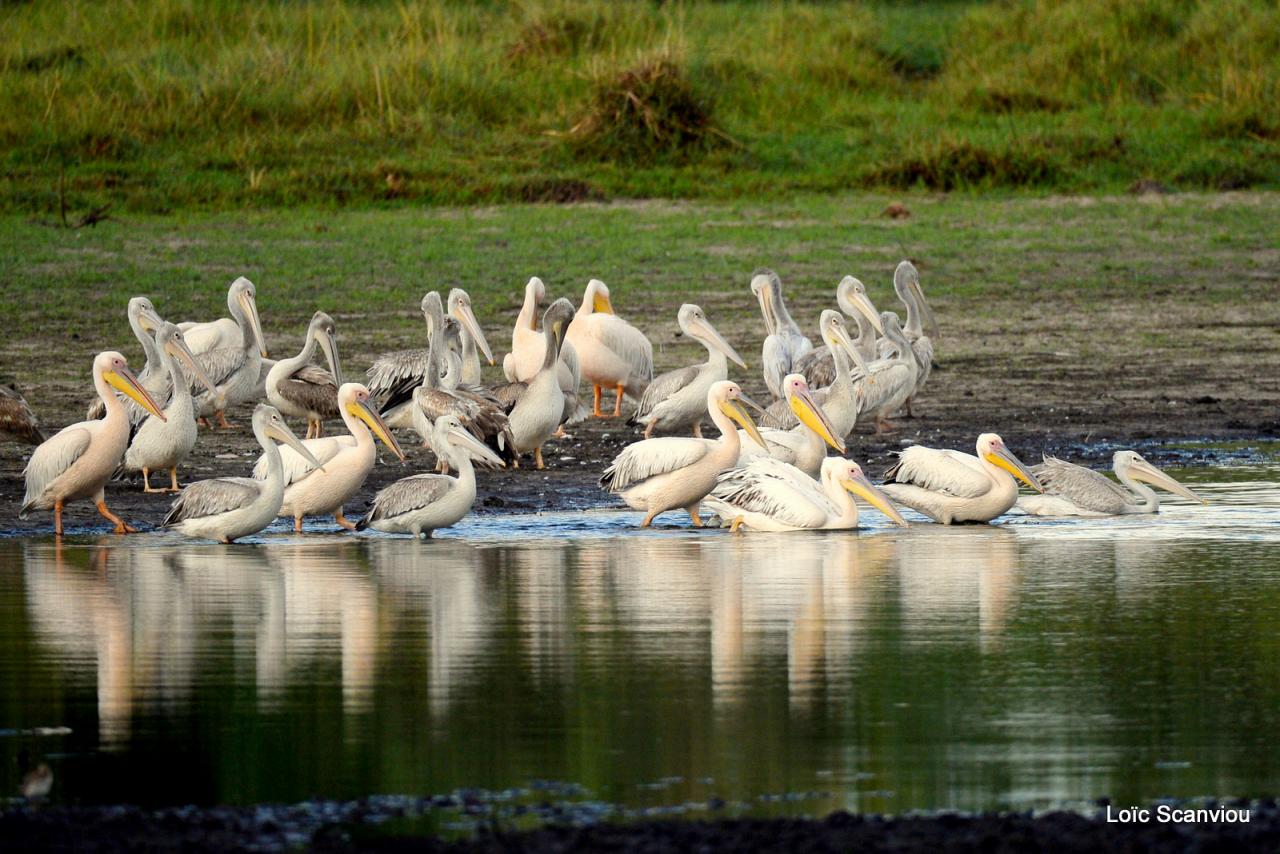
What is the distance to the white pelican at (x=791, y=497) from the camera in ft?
29.8

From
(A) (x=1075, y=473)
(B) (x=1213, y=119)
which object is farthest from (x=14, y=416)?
(B) (x=1213, y=119)

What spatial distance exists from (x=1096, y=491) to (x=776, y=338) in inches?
141

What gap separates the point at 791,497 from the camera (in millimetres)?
9078

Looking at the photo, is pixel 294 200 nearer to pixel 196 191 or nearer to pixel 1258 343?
pixel 196 191

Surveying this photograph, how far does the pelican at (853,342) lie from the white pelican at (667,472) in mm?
2768

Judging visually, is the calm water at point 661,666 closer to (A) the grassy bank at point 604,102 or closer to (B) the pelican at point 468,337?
(B) the pelican at point 468,337

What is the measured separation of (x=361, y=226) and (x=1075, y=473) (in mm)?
10053

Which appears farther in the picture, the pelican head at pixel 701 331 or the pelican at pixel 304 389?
the pelican head at pixel 701 331

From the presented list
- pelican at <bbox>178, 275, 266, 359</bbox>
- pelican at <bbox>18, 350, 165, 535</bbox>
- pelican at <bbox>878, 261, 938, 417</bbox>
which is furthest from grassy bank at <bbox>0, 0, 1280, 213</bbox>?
pelican at <bbox>18, 350, 165, 535</bbox>

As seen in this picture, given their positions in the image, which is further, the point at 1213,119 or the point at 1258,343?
the point at 1213,119

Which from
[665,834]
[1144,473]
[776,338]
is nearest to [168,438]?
[776,338]

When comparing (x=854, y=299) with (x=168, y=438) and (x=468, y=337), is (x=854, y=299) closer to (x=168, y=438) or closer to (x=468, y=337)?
(x=468, y=337)

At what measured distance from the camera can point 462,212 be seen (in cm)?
1909

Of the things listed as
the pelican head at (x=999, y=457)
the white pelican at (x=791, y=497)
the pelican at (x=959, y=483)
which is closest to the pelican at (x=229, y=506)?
the white pelican at (x=791, y=497)
